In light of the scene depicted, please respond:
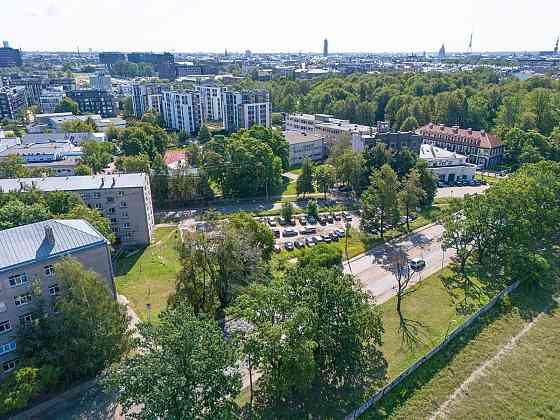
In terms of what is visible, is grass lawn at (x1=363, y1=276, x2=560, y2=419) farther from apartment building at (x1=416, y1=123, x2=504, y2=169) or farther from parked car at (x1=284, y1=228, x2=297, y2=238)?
apartment building at (x1=416, y1=123, x2=504, y2=169)

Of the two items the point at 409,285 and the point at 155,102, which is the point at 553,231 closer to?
the point at 409,285

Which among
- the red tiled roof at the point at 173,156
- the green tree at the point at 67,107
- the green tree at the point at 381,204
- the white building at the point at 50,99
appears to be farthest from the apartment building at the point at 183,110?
the green tree at the point at 381,204

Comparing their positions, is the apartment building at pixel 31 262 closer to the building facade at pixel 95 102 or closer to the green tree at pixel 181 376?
the green tree at pixel 181 376

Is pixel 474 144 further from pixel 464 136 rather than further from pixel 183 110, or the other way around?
pixel 183 110

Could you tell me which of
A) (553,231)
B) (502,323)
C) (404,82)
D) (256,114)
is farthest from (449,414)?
(404,82)

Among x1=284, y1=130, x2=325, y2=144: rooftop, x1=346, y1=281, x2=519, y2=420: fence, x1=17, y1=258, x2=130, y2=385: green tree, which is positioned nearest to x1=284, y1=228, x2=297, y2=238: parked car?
x1=346, y1=281, x2=519, y2=420: fence

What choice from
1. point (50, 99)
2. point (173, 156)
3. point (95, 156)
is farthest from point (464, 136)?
point (50, 99)
